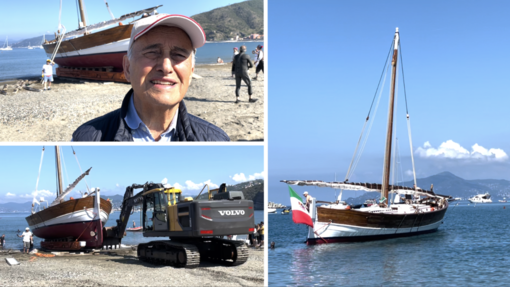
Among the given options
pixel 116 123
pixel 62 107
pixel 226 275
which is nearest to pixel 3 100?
pixel 62 107

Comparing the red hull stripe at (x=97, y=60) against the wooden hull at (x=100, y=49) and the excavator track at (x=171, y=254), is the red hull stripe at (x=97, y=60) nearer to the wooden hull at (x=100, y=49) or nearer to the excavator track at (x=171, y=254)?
the wooden hull at (x=100, y=49)

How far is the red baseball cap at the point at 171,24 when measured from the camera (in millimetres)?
3979

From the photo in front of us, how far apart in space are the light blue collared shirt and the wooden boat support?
1526 centimetres

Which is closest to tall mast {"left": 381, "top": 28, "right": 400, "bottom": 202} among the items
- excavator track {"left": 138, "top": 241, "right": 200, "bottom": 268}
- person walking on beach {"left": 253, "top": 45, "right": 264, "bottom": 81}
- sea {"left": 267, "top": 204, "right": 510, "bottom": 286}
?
sea {"left": 267, "top": 204, "right": 510, "bottom": 286}

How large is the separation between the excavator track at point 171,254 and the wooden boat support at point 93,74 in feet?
24.1

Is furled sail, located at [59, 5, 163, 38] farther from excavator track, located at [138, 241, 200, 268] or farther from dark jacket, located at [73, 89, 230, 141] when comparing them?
dark jacket, located at [73, 89, 230, 141]

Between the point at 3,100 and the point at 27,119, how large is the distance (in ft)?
14.7

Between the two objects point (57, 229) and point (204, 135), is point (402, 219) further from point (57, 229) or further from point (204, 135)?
point (204, 135)

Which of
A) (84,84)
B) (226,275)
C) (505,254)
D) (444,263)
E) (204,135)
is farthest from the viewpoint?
(505,254)

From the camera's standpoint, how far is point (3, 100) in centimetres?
1590

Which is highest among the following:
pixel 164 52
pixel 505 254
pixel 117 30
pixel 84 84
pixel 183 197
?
pixel 117 30

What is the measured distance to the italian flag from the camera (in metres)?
30.8

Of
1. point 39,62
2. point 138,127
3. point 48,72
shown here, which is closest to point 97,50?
point 48,72

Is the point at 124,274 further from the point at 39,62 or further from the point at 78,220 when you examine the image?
the point at 39,62
